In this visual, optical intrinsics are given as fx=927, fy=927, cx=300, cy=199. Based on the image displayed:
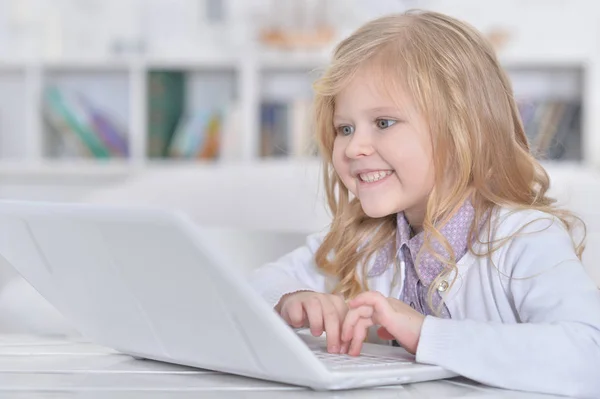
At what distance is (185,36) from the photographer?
141 inches

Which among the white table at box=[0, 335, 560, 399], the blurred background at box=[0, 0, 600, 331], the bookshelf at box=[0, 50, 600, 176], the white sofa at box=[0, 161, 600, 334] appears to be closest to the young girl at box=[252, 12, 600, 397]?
the white table at box=[0, 335, 560, 399]

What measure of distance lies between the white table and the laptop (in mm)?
10

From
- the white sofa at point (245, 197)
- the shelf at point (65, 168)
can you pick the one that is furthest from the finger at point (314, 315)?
the shelf at point (65, 168)

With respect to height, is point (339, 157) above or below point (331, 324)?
above

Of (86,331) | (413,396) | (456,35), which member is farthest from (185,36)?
(413,396)

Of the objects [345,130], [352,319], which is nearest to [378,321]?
[352,319]

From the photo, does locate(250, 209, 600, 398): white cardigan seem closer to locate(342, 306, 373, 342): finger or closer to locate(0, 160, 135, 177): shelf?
locate(342, 306, 373, 342): finger

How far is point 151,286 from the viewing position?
742mm

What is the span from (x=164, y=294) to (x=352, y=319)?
21 centimetres

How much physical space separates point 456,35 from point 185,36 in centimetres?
252

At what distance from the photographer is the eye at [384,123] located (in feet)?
3.73

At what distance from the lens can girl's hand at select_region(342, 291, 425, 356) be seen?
2.84 feet

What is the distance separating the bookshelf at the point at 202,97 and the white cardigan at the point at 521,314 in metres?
2.32

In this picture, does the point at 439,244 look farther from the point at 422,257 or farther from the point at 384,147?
the point at 384,147
